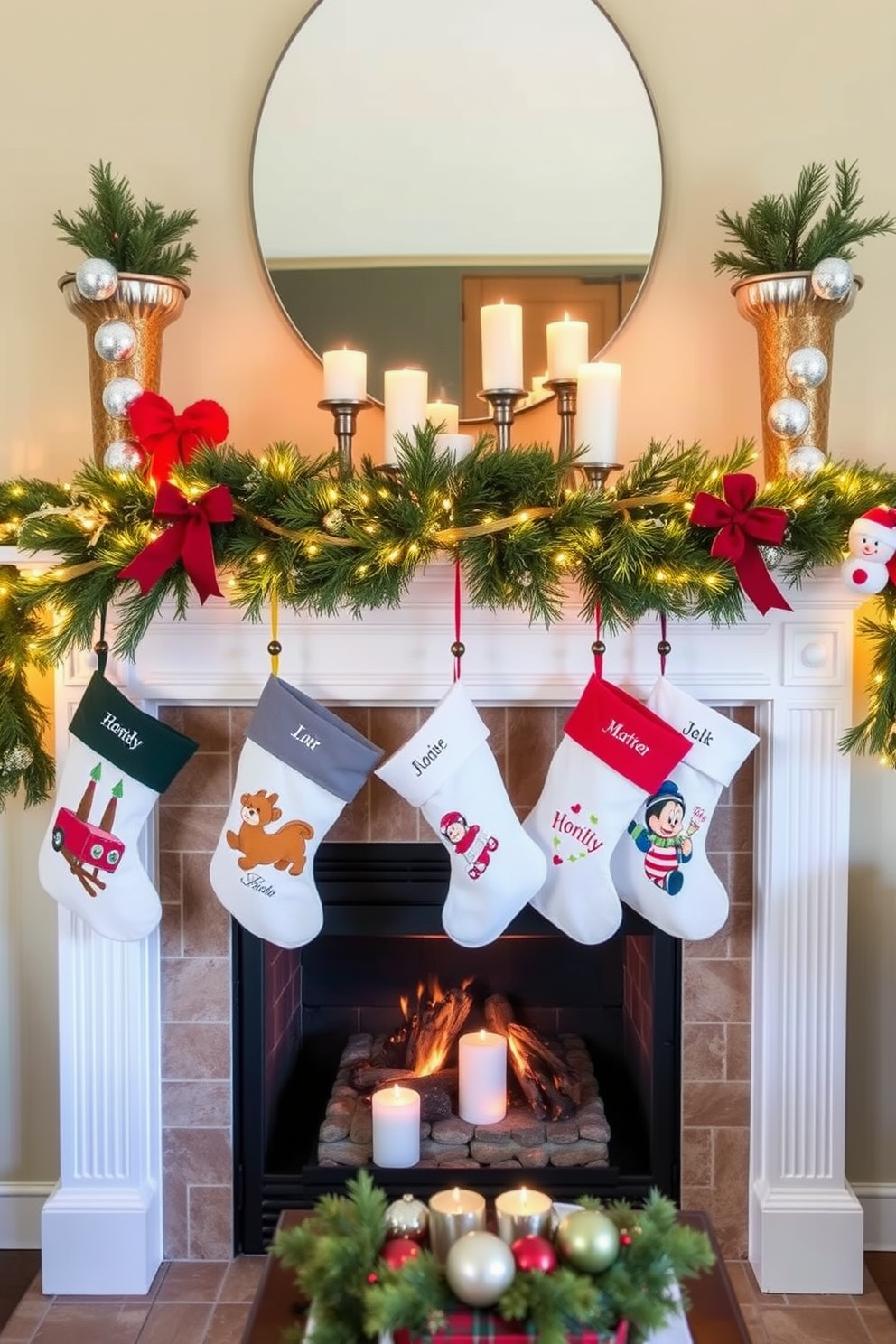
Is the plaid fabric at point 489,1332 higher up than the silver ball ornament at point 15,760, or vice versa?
the silver ball ornament at point 15,760

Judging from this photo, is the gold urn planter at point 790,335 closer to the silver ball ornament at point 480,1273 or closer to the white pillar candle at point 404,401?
the white pillar candle at point 404,401

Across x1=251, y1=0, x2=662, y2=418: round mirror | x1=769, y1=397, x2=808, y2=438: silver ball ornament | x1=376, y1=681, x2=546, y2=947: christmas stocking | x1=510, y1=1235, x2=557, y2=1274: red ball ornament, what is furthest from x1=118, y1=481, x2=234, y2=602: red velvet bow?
x1=510, y1=1235, x2=557, y2=1274: red ball ornament

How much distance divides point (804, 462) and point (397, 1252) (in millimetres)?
1260

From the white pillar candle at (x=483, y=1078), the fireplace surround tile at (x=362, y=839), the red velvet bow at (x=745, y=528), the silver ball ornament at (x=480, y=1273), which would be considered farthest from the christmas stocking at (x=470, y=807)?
the silver ball ornament at (x=480, y=1273)

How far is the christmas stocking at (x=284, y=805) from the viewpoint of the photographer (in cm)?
187

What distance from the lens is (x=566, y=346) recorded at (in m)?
1.96

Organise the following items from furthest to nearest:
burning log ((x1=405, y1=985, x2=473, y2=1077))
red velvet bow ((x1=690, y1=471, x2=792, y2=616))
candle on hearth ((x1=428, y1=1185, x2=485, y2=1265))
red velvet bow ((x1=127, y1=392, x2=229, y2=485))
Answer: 1. burning log ((x1=405, y1=985, x2=473, y2=1077))
2. red velvet bow ((x1=127, y1=392, x2=229, y2=485))
3. red velvet bow ((x1=690, y1=471, x2=792, y2=616))
4. candle on hearth ((x1=428, y1=1185, x2=485, y2=1265))

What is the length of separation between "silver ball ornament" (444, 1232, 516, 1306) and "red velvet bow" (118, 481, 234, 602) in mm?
945

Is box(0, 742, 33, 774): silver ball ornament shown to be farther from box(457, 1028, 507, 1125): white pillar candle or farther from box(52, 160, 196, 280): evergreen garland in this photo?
box(457, 1028, 507, 1125): white pillar candle

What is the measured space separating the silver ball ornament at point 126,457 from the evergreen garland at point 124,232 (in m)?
0.29

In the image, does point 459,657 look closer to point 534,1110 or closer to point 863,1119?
point 534,1110

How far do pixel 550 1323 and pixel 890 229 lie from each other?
1723 mm

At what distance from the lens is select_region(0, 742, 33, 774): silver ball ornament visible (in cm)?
199

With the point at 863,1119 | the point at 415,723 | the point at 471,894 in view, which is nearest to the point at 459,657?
the point at 415,723
